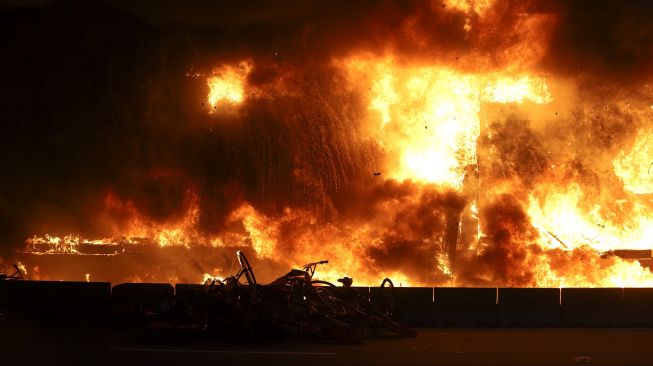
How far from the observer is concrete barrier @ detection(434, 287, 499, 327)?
16.1 meters

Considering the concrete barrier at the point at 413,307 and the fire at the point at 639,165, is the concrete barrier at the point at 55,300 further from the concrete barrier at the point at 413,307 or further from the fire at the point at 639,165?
the fire at the point at 639,165

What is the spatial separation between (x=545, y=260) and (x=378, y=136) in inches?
242

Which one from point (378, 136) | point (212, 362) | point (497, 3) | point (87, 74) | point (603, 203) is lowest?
point (212, 362)

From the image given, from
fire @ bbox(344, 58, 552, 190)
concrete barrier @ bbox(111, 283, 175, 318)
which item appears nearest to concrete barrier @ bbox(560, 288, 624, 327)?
fire @ bbox(344, 58, 552, 190)

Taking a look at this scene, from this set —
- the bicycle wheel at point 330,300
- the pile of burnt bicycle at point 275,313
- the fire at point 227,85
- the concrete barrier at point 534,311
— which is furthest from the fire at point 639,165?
the bicycle wheel at point 330,300

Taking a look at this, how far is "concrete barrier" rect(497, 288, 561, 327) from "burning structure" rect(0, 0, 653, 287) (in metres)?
4.56

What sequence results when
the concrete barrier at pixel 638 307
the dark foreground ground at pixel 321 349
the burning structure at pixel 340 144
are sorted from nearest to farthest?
the dark foreground ground at pixel 321 349
the concrete barrier at pixel 638 307
the burning structure at pixel 340 144

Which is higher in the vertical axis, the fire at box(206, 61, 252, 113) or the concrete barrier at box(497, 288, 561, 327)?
the fire at box(206, 61, 252, 113)

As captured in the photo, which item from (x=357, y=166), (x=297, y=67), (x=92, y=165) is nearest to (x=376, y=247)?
(x=357, y=166)

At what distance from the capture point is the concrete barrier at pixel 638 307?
1614cm

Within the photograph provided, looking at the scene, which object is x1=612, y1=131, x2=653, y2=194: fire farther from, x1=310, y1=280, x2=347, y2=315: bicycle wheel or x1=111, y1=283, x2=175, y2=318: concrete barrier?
x1=111, y1=283, x2=175, y2=318: concrete barrier

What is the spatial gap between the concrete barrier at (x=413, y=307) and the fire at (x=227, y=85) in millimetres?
9687

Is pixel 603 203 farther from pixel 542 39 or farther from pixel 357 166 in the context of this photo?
pixel 357 166

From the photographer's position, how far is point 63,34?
24.7 metres
